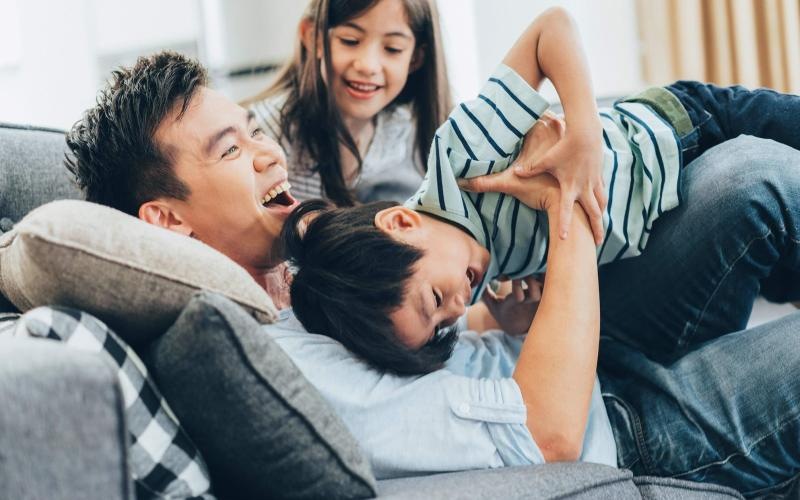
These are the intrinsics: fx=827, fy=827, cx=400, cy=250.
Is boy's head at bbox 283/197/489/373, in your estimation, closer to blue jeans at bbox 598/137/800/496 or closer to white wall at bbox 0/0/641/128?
blue jeans at bbox 598/137/800/496

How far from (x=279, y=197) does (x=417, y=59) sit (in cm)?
63

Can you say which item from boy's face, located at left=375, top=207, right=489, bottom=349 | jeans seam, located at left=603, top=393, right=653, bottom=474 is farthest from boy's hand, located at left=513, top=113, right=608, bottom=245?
jeans seam, located at left=603, top=393, right=653, bottom=474

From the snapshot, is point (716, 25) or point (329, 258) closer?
point (329, 258)

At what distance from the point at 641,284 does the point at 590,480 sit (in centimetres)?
47

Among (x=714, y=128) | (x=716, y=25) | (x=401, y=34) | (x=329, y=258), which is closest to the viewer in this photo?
(x=329, y=258)

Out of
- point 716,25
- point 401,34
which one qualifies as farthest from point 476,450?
point 716,25

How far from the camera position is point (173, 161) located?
4.22ft

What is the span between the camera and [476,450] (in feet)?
3.23

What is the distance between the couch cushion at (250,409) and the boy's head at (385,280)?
241 millimetres

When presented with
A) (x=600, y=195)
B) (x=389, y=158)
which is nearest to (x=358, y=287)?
(x=600, y=195)

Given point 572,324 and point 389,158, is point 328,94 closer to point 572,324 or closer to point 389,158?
point 389,158

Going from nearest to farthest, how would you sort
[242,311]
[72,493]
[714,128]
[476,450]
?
1. [72,493]
2. [242,311]
3. [476,450]
4. [714,128]

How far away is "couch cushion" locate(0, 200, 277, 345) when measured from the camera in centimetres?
86

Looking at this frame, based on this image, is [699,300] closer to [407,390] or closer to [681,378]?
[681,378]
